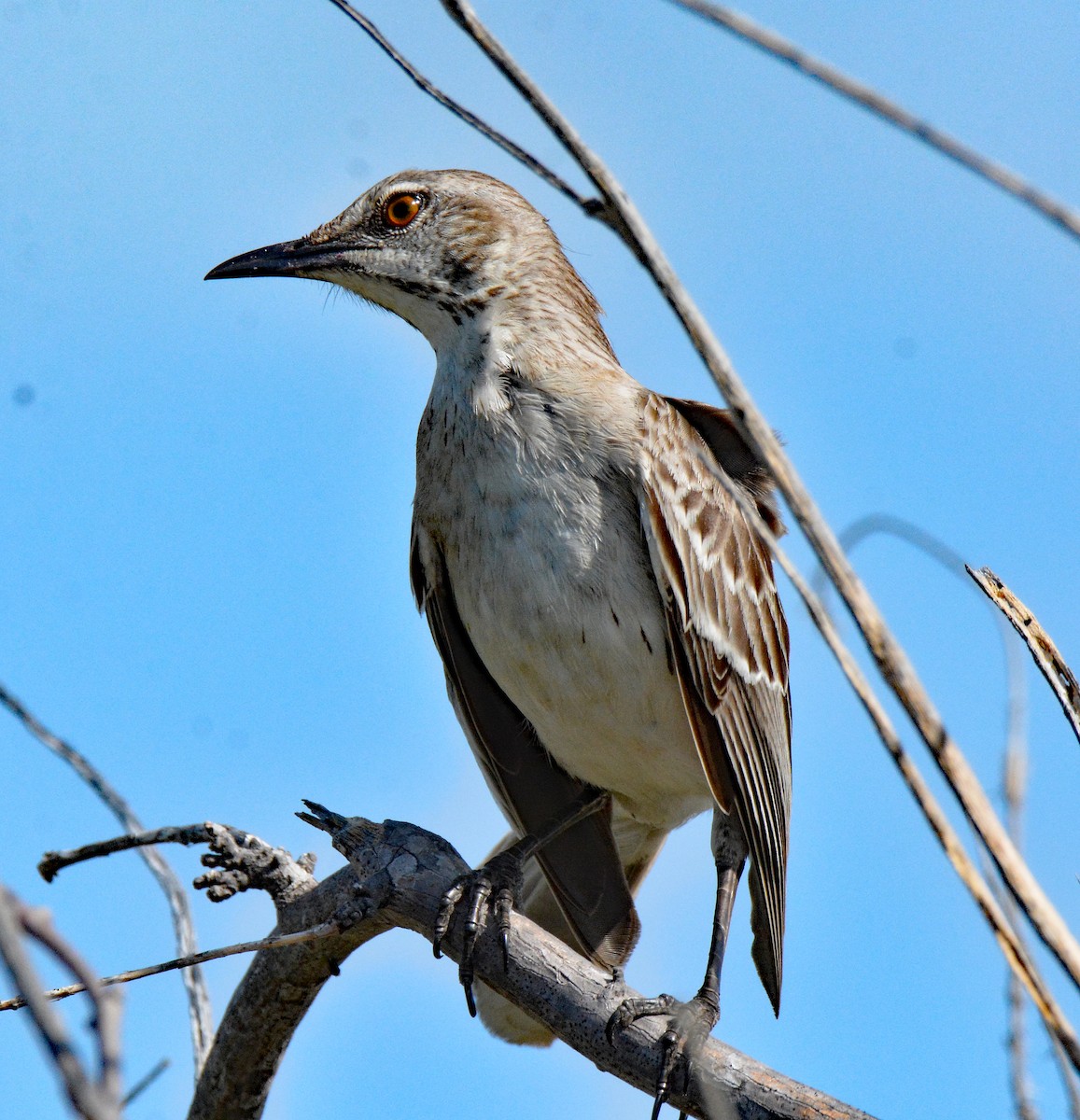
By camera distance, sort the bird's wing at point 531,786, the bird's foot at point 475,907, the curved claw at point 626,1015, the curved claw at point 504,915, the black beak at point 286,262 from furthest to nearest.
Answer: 1. the black beak at point 286,262
2. the bird's wing at point 531,786
3. the bird's foot at point 475,907
4. the curved claw at point 504,915
5. the curved claw at point 626,1015

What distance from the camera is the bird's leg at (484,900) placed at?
4.22 m

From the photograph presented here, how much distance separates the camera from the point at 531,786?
228 inches

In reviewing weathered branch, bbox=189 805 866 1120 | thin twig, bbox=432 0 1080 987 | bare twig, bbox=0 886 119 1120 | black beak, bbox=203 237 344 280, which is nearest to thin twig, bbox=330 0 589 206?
thin twig, bbox=432 0 1080 987

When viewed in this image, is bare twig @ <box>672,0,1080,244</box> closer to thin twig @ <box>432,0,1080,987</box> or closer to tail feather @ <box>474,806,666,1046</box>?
thin twig @ <box>432,0,1080,987</box>

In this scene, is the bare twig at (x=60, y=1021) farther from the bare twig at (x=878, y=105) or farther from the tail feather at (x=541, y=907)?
the tail feather at (x=541, y=907)

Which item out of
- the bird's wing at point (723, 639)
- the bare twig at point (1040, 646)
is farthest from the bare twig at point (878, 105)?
the bird's wing at point (723, 639)

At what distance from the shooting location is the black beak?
576cm

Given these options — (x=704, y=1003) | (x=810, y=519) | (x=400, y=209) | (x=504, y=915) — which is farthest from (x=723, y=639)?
(x=810, y=519)

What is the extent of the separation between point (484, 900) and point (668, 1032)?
91 centimetres

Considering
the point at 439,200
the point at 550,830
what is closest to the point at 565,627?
the point at 550,830

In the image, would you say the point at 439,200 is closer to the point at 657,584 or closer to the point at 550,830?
the point at 657,584

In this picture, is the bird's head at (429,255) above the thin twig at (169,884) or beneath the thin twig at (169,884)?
above

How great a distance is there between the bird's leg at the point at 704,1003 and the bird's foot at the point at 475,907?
0.49 meters

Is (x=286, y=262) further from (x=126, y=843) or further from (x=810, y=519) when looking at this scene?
(x=810, y=519)
